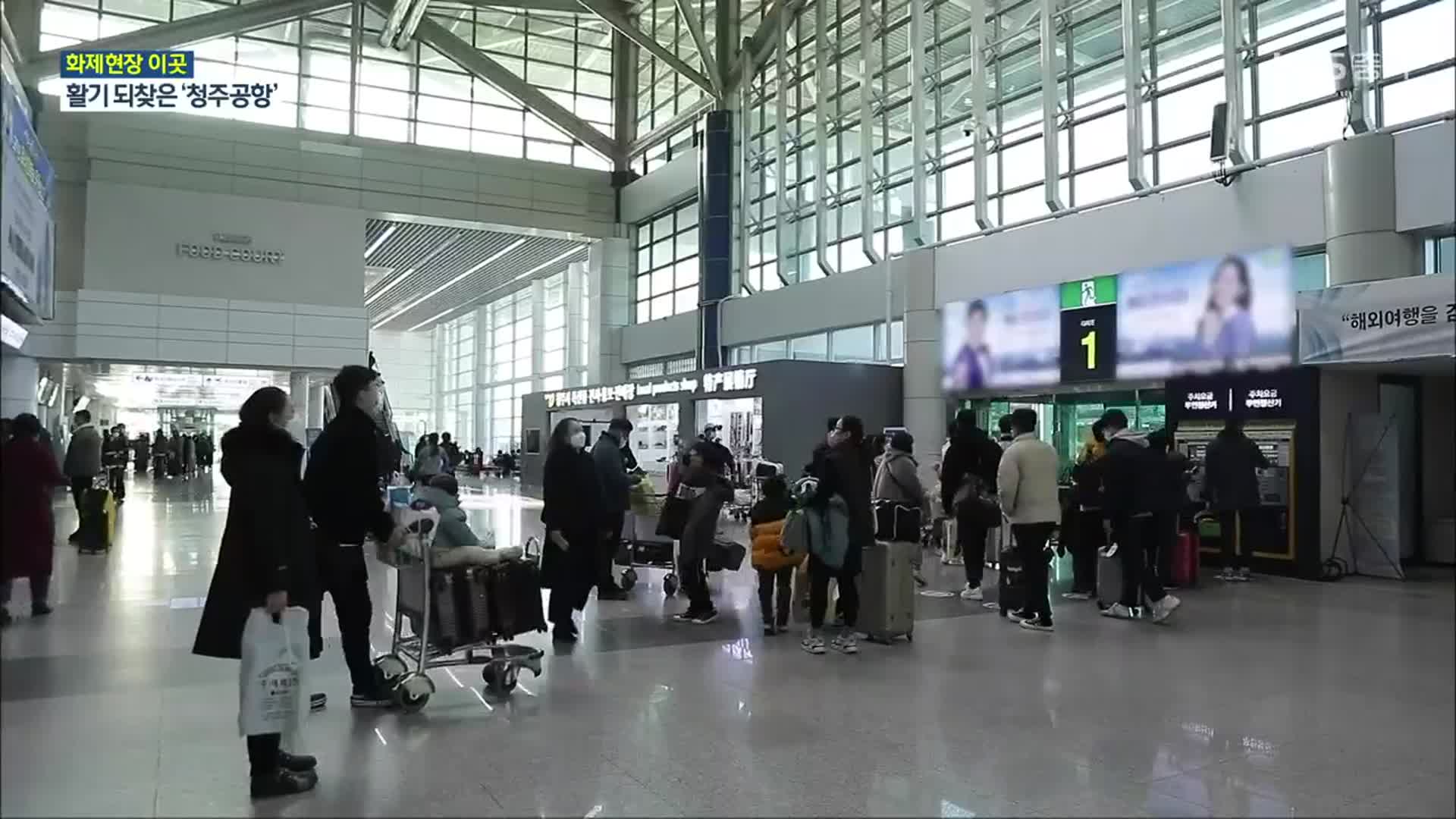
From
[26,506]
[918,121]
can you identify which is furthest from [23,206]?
[918,121]

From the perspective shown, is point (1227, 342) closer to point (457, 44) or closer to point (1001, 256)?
point (1001, 256)

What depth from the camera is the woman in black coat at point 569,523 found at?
6.52 meters

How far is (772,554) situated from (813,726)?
7.78 feet

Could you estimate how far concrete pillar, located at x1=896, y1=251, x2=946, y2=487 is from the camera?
17391 millimetres

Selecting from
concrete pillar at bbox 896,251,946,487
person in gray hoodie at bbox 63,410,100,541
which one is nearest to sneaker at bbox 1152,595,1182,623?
person in gray hoodie at bbox 63,410,100,541

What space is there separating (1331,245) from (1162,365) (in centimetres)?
247

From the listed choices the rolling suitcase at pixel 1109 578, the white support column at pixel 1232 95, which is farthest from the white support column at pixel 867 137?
the white support column at pixel 1232 95

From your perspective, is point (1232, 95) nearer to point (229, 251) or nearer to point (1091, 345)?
point (1091, 345)

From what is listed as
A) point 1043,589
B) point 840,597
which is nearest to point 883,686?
point 840,597

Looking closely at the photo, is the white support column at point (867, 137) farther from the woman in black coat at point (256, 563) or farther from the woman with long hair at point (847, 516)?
the woman in black coat at point (256, 563)

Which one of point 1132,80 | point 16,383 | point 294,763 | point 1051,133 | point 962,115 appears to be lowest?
point 294,763

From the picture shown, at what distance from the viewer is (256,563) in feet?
12.1

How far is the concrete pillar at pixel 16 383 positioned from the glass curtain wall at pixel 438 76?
22.5 m

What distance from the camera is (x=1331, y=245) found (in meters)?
4.20
